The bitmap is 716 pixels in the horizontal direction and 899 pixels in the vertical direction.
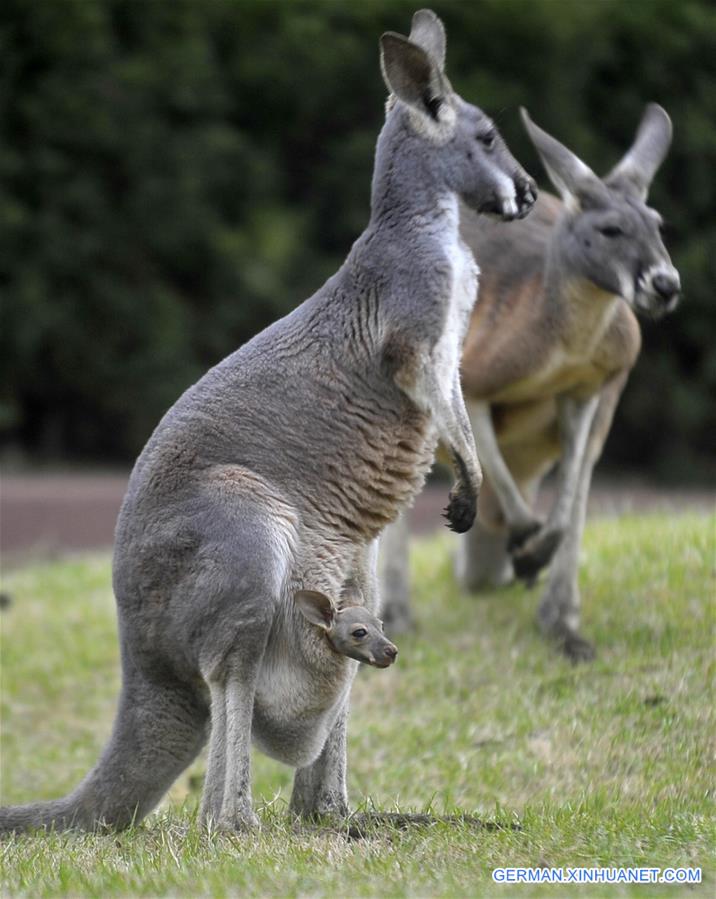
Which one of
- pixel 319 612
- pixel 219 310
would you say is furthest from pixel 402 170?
pixel 219 310

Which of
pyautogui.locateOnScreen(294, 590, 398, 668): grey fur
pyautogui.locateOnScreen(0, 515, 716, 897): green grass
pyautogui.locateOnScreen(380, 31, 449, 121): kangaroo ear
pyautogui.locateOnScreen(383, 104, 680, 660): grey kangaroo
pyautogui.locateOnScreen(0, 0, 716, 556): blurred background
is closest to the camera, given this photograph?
pyautogui.locateOnScreen(0, 515, 716, 897): green grass

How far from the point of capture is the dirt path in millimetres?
12773

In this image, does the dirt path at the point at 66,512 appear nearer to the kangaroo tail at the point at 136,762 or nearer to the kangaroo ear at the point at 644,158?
the kangaroo ear at the point at 644,158

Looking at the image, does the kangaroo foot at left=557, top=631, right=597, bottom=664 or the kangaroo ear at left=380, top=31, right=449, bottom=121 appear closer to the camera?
the kangaroo ear at left=380, top=31, right=449, bottom=121

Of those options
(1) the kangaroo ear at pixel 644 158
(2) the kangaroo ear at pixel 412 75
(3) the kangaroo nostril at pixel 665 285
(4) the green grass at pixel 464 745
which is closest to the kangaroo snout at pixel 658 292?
(3) the kangaroo nostril at pixel 665 285

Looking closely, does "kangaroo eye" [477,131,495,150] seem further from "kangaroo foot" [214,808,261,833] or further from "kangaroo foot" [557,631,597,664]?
"kangaroo foot" [557,631,597,664]

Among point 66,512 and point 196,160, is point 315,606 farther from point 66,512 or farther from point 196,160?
point 196,160

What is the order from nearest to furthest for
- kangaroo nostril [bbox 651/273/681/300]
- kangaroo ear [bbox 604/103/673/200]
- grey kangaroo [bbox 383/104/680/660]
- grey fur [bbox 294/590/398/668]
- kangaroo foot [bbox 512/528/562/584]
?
grey fur [bbox 294/590/398/668], kangaroo nostril [bbox 651/273/681/300], grey kangaroo [bbox 383/104/680/660], kangaroo ear [bbox 604/103/673/200], kangaroo foot [bbox 512/528/562/584]

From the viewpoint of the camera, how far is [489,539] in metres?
8.05

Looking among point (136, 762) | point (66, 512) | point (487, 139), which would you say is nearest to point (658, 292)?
point (487, 139)

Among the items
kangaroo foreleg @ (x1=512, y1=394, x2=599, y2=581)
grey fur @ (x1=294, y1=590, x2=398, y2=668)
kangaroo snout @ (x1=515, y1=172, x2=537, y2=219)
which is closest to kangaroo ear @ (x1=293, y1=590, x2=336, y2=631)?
grey fur @ (x1=294, y1=590, x2=398, y2=668)

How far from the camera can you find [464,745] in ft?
20.5

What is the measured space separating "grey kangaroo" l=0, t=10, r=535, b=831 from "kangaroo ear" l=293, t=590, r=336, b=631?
0.05 m

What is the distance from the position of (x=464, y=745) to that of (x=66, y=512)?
25.4 feet
